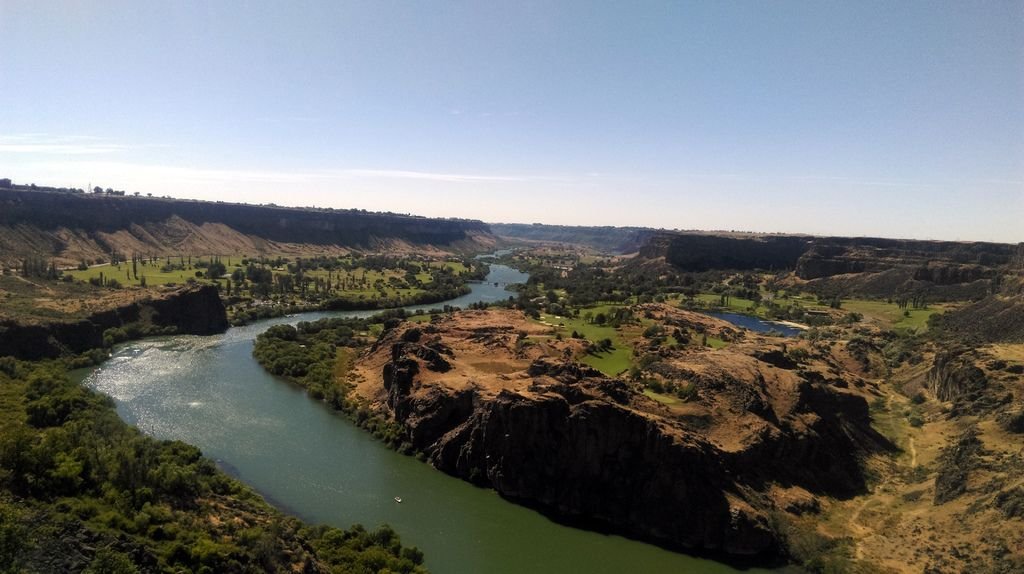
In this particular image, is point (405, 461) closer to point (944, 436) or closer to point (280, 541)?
point (280, 541)

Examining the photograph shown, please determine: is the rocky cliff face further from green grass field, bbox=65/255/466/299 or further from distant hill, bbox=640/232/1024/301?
distant hill, bbox=640/232/1024/301

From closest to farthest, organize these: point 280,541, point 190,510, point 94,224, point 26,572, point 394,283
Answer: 1. point 26,572
2. point 280,541
3. point 190,510
4. point 394,283
5. point 94,224

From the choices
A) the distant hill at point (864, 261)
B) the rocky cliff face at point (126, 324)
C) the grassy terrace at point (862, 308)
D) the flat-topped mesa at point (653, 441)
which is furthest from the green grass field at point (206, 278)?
the distant hill at point (864, 261)

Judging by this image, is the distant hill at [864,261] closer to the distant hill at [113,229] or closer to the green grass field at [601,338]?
the green grass field at [601,338]

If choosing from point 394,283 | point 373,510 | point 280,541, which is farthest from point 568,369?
point 394,283

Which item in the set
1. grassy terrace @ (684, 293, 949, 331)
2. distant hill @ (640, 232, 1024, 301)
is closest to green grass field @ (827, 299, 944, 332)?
grassy terrace @ (684, 293, 949, 331)

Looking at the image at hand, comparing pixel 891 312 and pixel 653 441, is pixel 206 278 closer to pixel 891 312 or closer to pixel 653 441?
pixel 653 441

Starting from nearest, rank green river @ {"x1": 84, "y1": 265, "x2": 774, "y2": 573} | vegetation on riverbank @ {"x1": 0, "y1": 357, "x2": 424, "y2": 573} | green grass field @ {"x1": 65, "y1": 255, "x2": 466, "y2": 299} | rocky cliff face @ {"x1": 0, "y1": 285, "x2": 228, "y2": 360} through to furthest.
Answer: vegetation on riverbank @ {"x1": 0, "y1": 357, "x2": 424, "y2": 573} < green river @ {"x1": 84, "y1": 265, "x2": 774, "y2": 573} < rocky cliff face @ {"x1": 0, "y1": 285, "x2": 228, "y2": 360} < green grass field @ {"x1": 65, "y1": 255, "x2": 466, "y2": 299}
